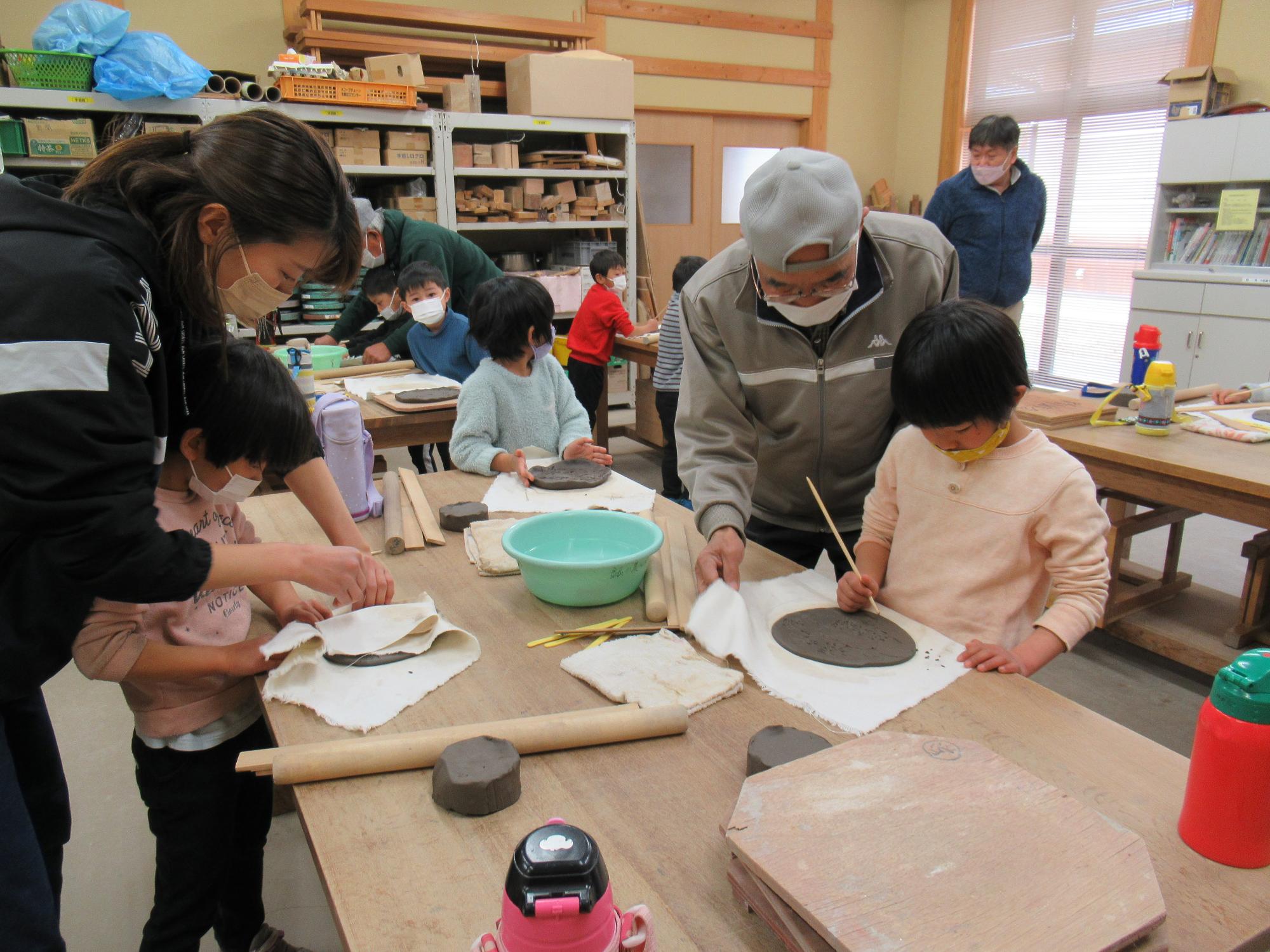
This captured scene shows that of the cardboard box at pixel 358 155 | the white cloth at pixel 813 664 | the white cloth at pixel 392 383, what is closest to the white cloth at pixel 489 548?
the white cloth at pixel 813 664

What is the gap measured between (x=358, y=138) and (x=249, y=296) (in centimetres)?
442

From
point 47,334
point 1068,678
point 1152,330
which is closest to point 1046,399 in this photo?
point 1152,330

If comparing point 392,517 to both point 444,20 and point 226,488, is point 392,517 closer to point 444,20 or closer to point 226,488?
point 226,488

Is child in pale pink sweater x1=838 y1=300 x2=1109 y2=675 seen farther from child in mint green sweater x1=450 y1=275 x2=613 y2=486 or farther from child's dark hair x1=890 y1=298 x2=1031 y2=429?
child in mint green sweater x1=450 y1=275 x2=613 y2=486

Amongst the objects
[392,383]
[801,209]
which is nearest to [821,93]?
[392,383]

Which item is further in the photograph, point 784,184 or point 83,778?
point 83,778

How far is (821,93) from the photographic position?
741 cm

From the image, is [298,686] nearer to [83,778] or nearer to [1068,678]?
[83,778]

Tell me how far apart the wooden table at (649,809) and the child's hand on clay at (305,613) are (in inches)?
7.6

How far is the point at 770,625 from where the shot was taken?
47.7 inches

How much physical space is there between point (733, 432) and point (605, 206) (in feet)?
15.5

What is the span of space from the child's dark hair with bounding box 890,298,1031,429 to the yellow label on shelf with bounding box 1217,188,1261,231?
5.14m

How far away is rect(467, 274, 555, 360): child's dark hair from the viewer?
221cm

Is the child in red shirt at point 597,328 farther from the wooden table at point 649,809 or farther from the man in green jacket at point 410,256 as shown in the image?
the wooden table at point 649,809
